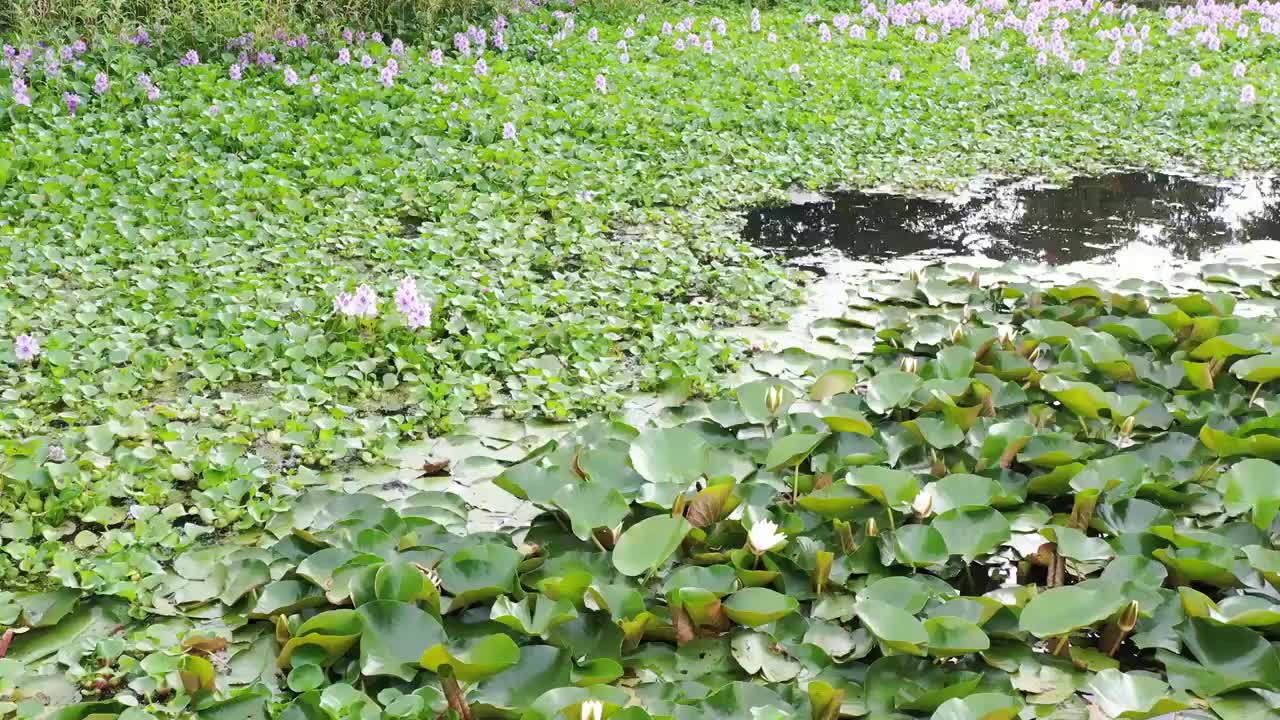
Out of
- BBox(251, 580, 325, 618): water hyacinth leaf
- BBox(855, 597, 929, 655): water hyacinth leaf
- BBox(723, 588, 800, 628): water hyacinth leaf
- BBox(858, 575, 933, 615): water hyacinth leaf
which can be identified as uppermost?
BBox(855, 597, 929, 655): water hyacinth leaf

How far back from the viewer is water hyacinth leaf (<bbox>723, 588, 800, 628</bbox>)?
206cm

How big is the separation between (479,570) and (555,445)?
491mm

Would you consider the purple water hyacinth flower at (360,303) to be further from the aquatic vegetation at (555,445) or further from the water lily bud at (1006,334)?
the water lily bud at (1006,334)

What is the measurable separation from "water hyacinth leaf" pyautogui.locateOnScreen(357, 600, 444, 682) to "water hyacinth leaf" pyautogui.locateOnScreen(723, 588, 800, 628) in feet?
1.84

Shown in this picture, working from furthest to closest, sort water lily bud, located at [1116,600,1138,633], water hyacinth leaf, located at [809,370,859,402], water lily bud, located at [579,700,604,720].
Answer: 1. water hyacinth leaf, located at [809,370,859,402]
2. water lily bud, located at [1116,600,1138,633]
3. water lily bud, located at [579,700,604,720]

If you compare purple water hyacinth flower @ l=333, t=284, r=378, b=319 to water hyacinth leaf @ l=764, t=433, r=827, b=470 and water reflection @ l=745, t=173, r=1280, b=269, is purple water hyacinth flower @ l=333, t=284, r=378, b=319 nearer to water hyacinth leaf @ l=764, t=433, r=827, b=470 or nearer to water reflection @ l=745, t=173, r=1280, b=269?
water hyacinth leaf @ l=764, t=433, r=827, b=470

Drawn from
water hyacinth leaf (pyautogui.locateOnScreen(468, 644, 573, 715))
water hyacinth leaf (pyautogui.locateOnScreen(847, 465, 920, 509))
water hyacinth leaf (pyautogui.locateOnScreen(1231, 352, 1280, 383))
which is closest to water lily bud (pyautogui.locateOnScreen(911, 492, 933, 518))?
water hyacinth leaf (pyautogui.locateOnScreen(847, 465, 920, 509))

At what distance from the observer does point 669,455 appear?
2.54 metres

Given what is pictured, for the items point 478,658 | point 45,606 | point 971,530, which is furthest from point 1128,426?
point 45,606

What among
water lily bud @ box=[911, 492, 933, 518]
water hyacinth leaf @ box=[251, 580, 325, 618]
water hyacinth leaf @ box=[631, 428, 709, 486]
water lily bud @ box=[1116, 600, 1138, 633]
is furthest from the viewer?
water hyacinth leaf @ box=[631, 428, 709, 486]

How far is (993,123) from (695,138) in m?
2.12

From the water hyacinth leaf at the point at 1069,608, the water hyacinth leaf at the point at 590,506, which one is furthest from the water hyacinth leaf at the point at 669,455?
the water hyacinth leaf at the point at 1069,608

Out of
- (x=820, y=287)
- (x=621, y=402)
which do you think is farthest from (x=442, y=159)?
(x=621, y=402)

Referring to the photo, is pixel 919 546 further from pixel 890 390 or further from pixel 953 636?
pixel 890 390
